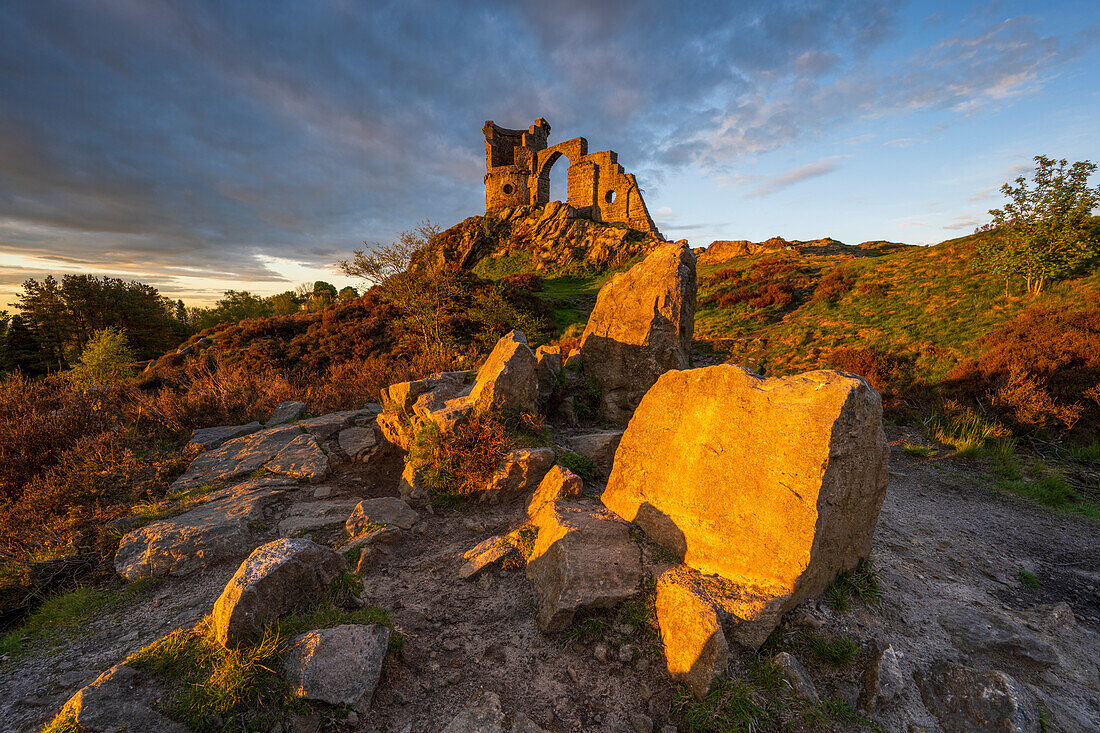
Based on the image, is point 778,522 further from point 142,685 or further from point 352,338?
point 352,338

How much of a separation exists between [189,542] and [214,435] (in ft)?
17.3

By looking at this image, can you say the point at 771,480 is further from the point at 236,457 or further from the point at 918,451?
the point at 236,457

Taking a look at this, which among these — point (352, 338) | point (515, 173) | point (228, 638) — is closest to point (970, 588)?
point (228, 638)

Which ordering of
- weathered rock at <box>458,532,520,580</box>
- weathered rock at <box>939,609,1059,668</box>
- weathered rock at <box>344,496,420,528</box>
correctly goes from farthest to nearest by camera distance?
1. weathered rock at <box>344,496,420,528</box>
2. weathered rock at <box>458,532,520,580</box>
3. weathered rock at <box>939,609,1059,668</box>

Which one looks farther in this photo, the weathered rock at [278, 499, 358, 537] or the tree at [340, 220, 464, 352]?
the tree at [340, 220, 464, 352]

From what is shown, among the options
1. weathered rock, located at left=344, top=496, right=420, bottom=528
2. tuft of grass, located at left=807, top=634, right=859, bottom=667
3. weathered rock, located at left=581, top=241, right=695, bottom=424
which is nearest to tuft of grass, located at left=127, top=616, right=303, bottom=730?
weathered rock, located at left=344, top=496, right=420, bottom=528

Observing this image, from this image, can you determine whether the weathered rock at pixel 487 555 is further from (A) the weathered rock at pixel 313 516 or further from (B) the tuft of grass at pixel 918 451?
(B) the tuft of grass at pixel 918 451

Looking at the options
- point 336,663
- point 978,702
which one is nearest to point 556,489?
point 336,663

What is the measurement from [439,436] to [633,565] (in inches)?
170

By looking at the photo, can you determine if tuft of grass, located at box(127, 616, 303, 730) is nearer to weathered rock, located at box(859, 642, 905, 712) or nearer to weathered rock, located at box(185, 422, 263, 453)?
weathered rock, located at box(859, 642, 905, 712)

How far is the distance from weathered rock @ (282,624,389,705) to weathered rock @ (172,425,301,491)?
20.5 ft

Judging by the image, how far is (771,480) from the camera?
4.48 m

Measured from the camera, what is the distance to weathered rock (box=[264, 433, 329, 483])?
27.4ft

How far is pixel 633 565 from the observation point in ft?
16.4
